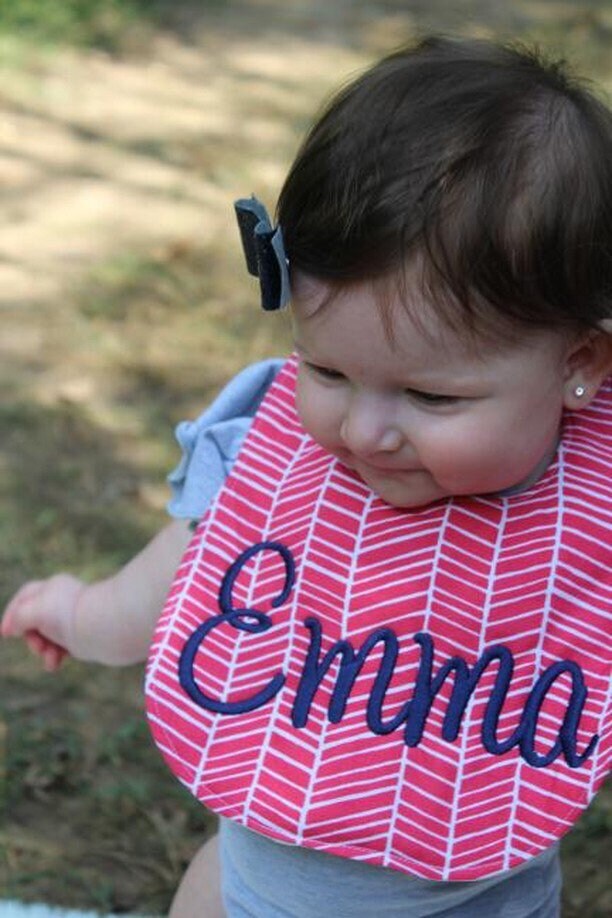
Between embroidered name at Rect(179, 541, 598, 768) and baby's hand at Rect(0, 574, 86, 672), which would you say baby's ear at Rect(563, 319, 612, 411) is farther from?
baby's hand at Rect(0, 574, 86, 672)

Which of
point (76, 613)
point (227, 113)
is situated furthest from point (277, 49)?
point (76, 613)

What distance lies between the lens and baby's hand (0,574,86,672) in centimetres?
231

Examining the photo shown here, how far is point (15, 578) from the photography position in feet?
10.3

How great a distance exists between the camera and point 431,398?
1700 millimetres

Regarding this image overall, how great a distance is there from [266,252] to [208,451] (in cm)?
51

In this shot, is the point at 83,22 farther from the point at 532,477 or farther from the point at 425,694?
the point at 425,694

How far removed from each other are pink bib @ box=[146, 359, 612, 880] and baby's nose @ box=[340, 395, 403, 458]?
0.22m

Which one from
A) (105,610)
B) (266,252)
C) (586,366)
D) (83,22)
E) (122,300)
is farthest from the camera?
(83,22)

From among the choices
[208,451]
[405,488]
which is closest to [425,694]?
[405,488]

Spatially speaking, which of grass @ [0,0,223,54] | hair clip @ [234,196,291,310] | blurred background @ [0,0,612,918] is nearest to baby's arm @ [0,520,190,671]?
blurred background @ [0,0,612,918]

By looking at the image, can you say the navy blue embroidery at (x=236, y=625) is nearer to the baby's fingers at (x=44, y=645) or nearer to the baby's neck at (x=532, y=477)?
the baby's neck at (x=532, y=477)

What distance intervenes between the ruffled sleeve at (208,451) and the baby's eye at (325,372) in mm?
398

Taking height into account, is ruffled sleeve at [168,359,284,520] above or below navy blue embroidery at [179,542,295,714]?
above

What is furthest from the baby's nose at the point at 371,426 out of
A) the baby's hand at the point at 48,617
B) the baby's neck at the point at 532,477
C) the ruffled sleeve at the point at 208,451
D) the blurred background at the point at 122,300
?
the blurred background at the point at 122,300
